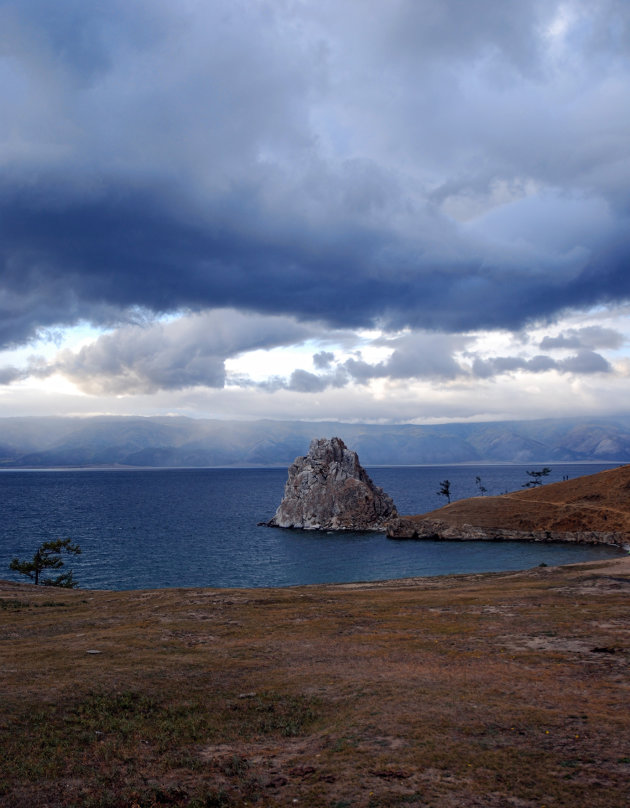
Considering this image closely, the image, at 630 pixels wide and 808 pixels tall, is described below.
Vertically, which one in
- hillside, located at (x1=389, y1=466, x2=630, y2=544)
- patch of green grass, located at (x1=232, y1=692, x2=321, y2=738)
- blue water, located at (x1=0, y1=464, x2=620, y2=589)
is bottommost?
blue water, located at (x1=0, y1=464, x2=620, y2=589)

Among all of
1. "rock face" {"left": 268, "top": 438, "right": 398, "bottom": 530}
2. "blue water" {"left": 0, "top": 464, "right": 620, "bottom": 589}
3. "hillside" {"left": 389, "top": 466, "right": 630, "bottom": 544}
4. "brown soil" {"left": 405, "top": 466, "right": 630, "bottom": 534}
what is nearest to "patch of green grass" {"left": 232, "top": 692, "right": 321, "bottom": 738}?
"blue water" {"left": 0, "top": 464, "right": 620, "bottom": 589}

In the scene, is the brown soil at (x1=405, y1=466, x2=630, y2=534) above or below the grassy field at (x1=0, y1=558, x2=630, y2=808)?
below

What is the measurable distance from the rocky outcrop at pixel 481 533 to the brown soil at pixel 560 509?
2.22 meters

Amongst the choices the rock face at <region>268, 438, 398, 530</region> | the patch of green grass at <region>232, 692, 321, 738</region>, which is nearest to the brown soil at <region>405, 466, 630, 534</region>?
the rock face at <region>268, 438, 398, 530</region>

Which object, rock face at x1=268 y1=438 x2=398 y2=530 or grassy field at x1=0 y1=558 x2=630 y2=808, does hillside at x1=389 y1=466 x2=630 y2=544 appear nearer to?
rock face at x1=268 y1=438 x2=398 y2=530

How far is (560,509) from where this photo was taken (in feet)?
423

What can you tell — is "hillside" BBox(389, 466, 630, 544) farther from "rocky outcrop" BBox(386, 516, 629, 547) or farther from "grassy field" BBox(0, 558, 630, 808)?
"grassy field" BBox(0, 558, 630, 808)

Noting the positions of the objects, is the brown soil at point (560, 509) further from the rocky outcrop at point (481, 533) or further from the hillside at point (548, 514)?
the rocky outcrop at point (481, 533)

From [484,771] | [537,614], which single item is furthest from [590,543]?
[484,771]

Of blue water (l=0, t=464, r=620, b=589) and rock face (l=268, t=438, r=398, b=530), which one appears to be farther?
rock face (l=268, t=438, r=398, b=530)

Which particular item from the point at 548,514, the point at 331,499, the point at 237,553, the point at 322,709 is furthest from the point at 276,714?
the point at 331,499

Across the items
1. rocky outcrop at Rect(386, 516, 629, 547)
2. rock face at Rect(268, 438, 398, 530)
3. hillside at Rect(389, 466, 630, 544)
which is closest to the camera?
rocky outcrop at Rect(386, 516, 629, 547)

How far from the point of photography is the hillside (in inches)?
4719

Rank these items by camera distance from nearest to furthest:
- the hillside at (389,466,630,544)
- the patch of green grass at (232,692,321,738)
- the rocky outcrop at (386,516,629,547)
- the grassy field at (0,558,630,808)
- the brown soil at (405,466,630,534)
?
the grassy field at (0,558,630,808), the patch of green grass at (232,692,321,738), the rocky outcrop at (386,516,629,547), the hillside at (389,466,630,544), the brown soil at (405,466,630,534)
